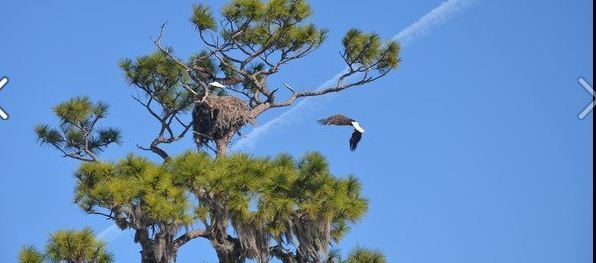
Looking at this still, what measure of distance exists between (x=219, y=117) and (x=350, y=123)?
159 centimetres

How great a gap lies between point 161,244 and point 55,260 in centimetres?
117

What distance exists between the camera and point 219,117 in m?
16.9

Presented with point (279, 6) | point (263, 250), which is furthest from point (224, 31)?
point (263, 250)

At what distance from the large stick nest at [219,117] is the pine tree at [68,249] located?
263cm

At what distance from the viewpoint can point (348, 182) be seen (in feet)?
51.9

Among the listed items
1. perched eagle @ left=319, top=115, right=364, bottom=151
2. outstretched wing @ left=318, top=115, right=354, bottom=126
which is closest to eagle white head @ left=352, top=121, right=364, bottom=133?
perched eagle @ left=319, top=115, right=364, bottom=151

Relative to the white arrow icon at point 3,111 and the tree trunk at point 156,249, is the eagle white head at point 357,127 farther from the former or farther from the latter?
the white arrow icon at point 3,111

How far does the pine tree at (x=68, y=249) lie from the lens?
14844mm

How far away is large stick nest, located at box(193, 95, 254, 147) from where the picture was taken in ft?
55.6

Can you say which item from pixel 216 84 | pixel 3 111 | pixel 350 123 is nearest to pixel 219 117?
pixel 216 84

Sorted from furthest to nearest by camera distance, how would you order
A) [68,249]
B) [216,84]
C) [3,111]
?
[216,84]
[68,249]
[3,111]

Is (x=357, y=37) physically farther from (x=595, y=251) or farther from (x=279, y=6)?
(x=595, y=251)

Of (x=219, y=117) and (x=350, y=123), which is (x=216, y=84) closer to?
(x=219, y=117)

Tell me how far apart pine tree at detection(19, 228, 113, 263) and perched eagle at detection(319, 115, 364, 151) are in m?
3.29
